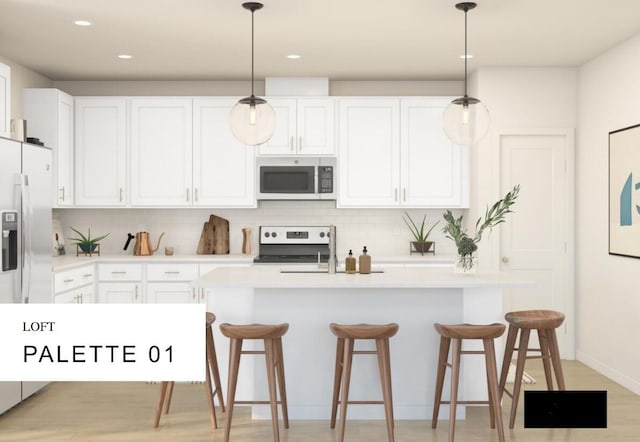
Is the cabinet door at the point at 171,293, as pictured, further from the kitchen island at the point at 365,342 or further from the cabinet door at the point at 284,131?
the kitchen island at the point at 365,342

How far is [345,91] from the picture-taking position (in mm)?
6766

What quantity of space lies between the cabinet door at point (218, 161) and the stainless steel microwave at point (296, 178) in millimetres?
113

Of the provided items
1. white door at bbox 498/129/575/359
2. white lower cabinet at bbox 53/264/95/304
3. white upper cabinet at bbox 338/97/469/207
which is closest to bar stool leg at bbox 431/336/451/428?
white door at bbox 498/129/575/359

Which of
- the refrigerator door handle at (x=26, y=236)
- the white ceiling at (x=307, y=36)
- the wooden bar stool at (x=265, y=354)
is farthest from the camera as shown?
the refrigerator door handle at (x=26, y=236)

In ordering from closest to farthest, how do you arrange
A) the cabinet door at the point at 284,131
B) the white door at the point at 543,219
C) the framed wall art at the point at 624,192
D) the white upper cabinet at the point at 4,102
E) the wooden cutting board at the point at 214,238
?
1. the white upper cabinet at the point at 4,102
2. the framed wall art at the point at 624,192
3. the white door at the point at 543,219
4. the cabinet door at the point at 284,131
5. the wooden cutting board at the point at 214,238

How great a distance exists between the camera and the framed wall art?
5078 millimetres

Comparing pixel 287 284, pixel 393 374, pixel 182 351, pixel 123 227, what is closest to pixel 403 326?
pixel 393 374

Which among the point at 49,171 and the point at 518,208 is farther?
the point at 518,208

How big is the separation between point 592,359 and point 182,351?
12.1ft

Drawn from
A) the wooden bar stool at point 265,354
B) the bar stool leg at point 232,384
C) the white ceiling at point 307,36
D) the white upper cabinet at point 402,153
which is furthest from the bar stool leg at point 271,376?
the white upper cabinet at point 402,153

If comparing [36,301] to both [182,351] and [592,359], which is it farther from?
[592,359]

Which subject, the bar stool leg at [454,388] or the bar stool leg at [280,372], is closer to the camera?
the bar stool leg at [454,388]

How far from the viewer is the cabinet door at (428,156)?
6.45 m

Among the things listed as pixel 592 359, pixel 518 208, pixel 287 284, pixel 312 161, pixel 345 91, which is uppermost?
pixel 345 91
